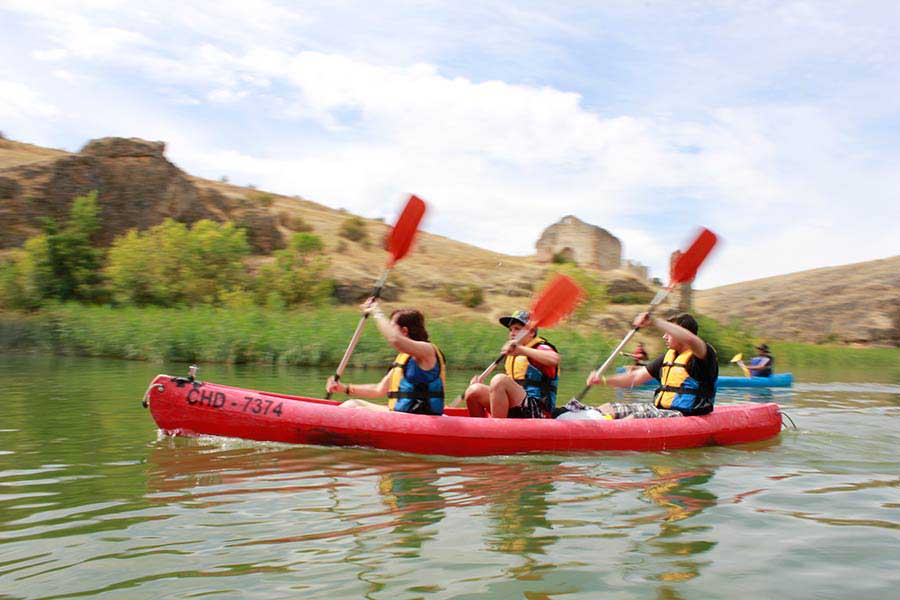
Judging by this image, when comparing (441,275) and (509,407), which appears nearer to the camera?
(509,407)

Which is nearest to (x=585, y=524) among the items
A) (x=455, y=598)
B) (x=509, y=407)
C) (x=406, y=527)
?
(x=406, y=527)

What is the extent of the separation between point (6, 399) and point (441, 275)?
87.1 feet

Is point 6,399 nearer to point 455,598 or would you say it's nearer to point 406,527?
point 406,527

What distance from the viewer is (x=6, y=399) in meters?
7.74

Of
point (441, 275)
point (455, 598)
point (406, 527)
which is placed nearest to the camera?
point (455, 598)

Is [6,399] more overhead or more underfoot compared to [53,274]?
more underfoot

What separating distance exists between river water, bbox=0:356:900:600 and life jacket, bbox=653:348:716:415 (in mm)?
398

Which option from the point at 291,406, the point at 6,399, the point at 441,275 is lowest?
the point at 6,399

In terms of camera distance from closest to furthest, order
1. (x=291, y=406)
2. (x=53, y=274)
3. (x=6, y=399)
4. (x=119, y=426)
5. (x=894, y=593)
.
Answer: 1. (x=894, y=593)
2. (x=291, y=406)
3. (x=119, y=426)
4. (x=6, y=399)
5. (x=53, y=274)

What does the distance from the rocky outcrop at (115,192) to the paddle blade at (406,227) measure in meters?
24.7

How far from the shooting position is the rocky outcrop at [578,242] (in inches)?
1734

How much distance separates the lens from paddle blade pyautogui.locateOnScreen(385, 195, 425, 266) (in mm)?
6617

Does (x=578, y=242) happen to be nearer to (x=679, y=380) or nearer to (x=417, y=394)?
(x=679, y=380)

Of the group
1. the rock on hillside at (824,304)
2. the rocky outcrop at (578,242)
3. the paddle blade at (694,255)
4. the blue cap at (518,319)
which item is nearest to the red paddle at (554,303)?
the blue cap at (518,319)
